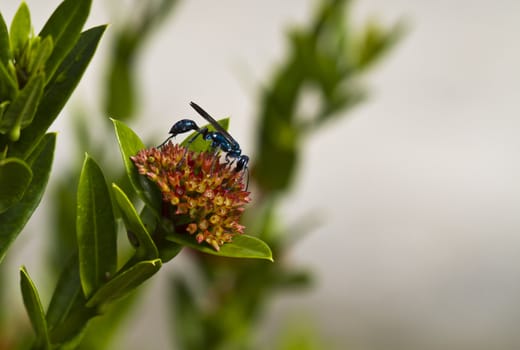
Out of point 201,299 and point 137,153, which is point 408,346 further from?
point 137,153

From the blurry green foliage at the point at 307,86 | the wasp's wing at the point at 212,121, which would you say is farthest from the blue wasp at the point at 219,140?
the blurry green foliage at the point at 307,86

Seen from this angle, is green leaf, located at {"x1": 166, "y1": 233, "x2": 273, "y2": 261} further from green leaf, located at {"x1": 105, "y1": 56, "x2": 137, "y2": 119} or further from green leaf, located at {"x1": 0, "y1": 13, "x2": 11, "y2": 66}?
green leaf, located at {"x1": 105, "y1": 56, "x2": 137, "y2": 119}

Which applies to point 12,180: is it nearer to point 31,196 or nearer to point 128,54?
point 31,196

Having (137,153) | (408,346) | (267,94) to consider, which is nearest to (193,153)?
(137,153)

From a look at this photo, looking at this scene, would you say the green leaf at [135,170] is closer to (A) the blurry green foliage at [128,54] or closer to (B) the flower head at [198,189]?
(B) the flower head at [198,189]

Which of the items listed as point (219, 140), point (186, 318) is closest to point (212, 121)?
point (219, 140)

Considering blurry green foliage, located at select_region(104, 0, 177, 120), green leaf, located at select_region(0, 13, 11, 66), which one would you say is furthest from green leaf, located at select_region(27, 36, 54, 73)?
blurry green foliage, located at select_region(104, 0, 177, 120)

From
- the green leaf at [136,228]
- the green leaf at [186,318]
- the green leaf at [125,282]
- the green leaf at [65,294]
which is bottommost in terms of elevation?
the green leaf at [186,318]
